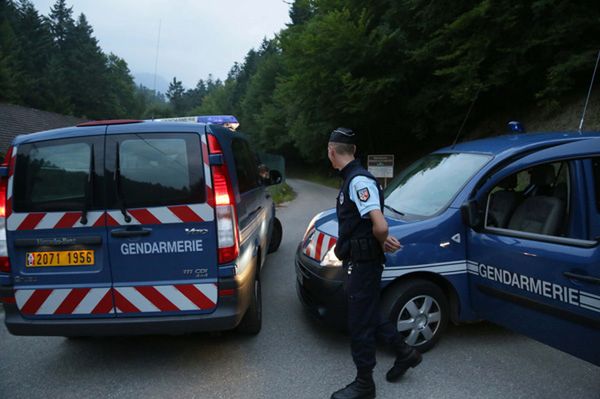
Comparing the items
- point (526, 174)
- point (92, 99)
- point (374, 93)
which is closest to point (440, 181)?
point (526, 174)

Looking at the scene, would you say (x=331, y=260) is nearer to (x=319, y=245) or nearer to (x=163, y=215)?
(x=319, y=245)

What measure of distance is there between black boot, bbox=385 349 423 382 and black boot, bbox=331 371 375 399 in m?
0.30

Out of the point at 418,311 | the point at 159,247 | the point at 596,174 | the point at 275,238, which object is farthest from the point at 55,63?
the point at 596,174

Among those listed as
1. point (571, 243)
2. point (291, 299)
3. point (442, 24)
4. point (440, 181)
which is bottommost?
point (291, 299)

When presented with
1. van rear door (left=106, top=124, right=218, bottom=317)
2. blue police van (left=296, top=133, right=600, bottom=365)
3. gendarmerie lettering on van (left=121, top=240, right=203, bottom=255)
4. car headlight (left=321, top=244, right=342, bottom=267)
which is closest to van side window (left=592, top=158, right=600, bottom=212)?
blue police van (left=296, top=133, right=600, bottom=365)

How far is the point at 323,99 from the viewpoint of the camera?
883 inches

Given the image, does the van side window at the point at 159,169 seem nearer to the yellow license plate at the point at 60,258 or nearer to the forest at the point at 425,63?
the yellow license plate at the point at 60,258

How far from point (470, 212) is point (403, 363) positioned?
4.03 ft

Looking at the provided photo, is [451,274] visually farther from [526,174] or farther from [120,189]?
[120,189]

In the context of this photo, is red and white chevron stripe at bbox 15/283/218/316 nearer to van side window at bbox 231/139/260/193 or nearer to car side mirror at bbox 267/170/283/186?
van side window at bbox 231/139/260/193

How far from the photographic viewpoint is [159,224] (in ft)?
9.98

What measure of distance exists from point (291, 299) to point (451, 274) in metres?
2.19

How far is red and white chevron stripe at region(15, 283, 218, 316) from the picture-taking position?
3.06 meters

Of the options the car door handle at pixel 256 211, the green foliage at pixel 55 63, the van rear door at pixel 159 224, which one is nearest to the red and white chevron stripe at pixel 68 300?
the van rear door at pixel 159 224
